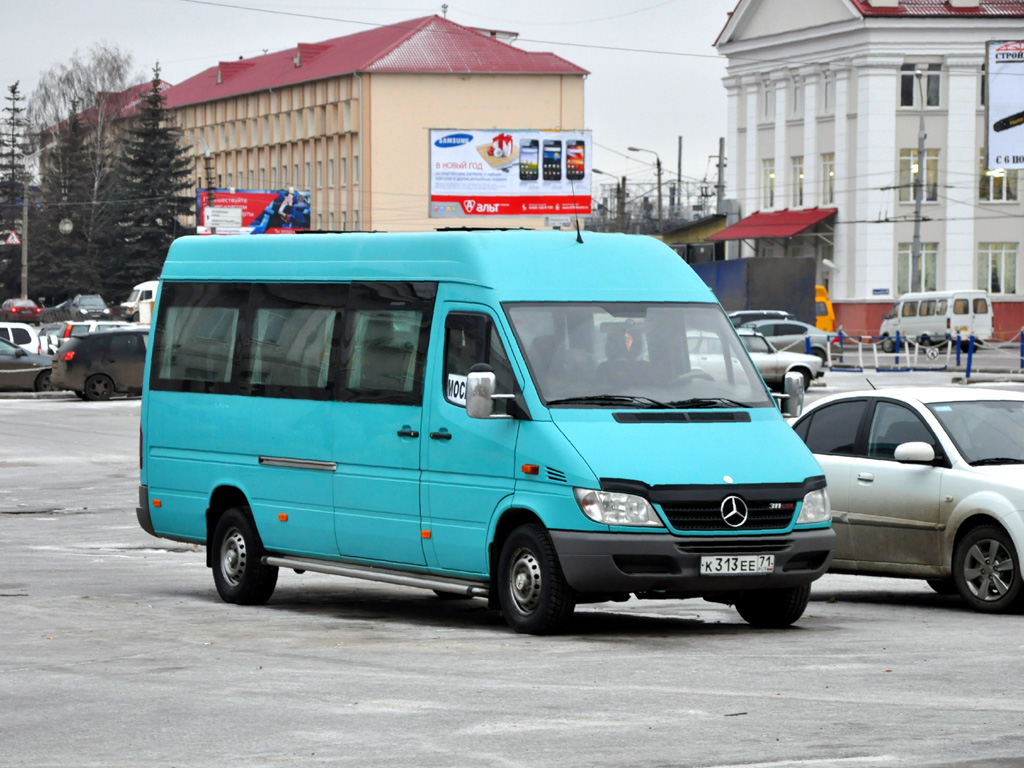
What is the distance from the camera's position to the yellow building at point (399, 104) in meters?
114

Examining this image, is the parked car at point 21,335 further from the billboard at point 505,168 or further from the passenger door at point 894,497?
the passenger door at point 894,497

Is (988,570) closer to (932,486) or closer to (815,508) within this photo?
(932,486)

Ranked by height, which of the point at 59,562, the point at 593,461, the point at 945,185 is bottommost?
the point at 59,562

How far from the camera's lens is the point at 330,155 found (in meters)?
121

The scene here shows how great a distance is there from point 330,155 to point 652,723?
11490 centimetres

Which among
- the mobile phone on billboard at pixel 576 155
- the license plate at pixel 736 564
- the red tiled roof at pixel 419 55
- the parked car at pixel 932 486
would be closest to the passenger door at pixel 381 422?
the license plate at pixel 736 564

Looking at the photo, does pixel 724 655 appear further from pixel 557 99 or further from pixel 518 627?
pixel 557 99

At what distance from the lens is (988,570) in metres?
11.7

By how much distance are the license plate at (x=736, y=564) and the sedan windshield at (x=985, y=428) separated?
7.96 feet

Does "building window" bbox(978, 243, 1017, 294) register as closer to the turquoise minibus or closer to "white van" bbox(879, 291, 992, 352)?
"white van" bbox(879, 291, 992, 352)

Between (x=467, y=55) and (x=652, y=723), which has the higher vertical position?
(x=467, y=55)

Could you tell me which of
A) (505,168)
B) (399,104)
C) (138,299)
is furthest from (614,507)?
(399,104)

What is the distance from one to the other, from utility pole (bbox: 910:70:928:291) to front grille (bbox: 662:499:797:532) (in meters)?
65.2

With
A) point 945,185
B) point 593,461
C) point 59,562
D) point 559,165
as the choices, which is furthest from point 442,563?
point 945,185
